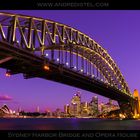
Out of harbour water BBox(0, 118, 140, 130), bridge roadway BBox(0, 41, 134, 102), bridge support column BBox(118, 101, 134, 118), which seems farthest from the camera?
bridge support column BBox(118, 101, 134, 118)

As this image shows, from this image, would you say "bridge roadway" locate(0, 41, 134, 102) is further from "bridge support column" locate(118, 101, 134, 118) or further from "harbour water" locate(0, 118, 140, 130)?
"bridge support column" locate(118, 101, 134, 118)

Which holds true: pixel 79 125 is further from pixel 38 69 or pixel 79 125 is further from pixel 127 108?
pixel 127 108

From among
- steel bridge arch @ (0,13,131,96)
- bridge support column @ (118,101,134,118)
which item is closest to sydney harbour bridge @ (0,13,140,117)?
steel bridge arch @ (0,13,131,96)

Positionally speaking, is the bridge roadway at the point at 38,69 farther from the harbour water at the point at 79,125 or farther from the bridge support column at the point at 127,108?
the bridge support column at the point at 127,108

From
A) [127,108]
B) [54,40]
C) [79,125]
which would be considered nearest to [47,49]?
[54,40]

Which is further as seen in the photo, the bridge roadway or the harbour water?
the harbour water

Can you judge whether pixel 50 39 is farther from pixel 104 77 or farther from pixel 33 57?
pixel 104 77

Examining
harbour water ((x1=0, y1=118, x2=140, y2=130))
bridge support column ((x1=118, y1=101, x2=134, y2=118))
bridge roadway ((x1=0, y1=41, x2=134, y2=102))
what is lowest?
harbour water ((x1=0, y1=118, x2=140, y2=130))

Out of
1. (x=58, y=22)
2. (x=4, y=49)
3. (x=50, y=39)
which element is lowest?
(x=4, y=49)

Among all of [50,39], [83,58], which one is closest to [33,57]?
[50,39]

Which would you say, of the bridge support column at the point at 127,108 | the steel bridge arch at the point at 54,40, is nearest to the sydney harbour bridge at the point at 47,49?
the steel bridge arch at the point at 54,40

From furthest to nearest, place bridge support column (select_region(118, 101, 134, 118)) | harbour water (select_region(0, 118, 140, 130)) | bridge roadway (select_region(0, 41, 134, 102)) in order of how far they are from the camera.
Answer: bridge support column (select_region(118, 101, 134, 118))
harbour water (select_region(0, 118, 140, 130))
bridge roadway (select_region(0, 41, 134, 102))
